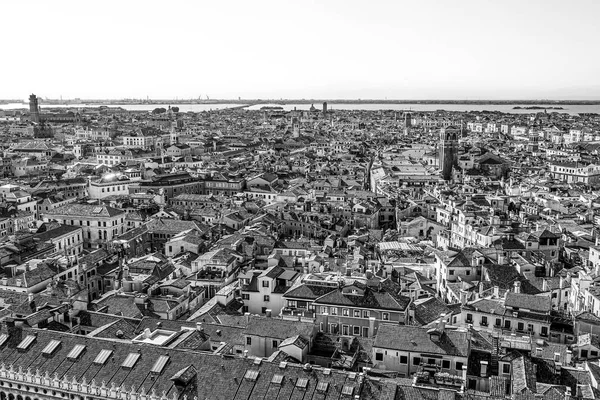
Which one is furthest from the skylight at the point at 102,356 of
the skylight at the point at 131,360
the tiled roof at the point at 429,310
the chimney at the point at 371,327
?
the tiled roof at the point at 429,310

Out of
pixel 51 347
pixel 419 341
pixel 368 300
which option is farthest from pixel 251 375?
pixel 368 300

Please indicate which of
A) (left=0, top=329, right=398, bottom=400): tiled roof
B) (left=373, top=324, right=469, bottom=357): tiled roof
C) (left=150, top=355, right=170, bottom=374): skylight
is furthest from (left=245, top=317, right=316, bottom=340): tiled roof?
(left=150, top=355, right=170, bottom=374): skylight

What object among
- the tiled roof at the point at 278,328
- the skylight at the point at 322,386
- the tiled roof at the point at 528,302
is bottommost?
the tiled roof at the point at 528,302

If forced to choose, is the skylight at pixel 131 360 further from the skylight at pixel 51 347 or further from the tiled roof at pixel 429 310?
the tiled roof at pixel 429 310

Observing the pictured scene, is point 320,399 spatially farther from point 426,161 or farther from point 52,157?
point 52,157

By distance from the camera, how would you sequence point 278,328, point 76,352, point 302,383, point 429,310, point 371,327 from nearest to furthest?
point 302,383 → point 76,352 → point 278,328 → point 371,327 → point 429,310

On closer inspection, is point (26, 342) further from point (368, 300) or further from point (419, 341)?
point (419, 341)

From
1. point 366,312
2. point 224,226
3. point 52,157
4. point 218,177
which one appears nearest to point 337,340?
point 366,312
